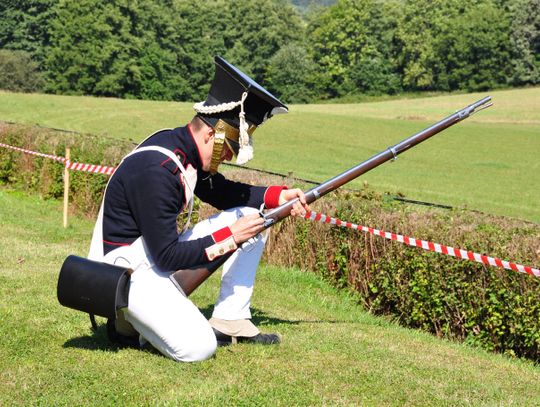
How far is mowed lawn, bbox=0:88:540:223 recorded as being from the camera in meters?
28.8

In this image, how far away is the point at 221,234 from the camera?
5.55 m

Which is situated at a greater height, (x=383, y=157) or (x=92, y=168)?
(x=383, y=157)

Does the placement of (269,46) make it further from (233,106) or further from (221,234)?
(221,234)

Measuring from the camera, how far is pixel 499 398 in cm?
539

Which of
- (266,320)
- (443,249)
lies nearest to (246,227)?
(266,320)

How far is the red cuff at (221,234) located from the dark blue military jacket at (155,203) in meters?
0.03

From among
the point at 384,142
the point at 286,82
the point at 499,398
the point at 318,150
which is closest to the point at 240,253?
the point at 499,398

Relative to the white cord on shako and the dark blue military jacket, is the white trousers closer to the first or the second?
the dark blue military jacket

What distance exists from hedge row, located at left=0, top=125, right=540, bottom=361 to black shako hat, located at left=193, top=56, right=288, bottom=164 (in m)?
3.39

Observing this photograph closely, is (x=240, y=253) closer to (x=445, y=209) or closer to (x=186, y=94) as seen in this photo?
(x=445, y=209)

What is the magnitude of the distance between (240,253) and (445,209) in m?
4.16

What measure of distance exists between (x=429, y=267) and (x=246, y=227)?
3.35m

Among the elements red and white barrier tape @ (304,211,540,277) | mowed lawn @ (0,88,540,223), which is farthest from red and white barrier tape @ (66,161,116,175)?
mowed lawn @ (0,88,540,223)

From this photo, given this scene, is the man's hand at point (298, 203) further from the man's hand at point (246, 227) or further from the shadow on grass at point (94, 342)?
the shadow on grass at point (94, 342)
